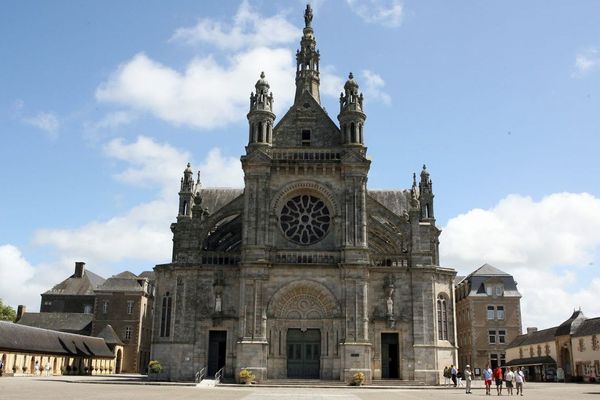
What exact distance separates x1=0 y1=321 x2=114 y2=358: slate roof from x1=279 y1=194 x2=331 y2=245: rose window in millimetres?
22259

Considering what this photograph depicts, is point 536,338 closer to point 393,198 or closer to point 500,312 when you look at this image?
point 500,312

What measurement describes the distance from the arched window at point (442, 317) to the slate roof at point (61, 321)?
43.0m

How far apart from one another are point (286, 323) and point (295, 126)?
1382 cm

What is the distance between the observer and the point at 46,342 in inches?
2005

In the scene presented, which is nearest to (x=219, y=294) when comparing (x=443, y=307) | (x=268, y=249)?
(x=268, y=249)

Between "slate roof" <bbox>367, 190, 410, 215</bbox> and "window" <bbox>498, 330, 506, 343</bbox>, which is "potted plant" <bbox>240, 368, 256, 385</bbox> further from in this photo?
"window" <bbox>498, 330, 506, 343</bbox>

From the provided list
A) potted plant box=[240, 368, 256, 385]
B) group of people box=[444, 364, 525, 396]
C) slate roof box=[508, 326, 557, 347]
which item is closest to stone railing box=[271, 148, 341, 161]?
potted plant box=[240, 368, 256, 385]

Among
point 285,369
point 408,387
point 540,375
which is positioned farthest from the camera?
point 540,375

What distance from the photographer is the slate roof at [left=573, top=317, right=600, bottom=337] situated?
48.7 meters

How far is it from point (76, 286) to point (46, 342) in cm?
2634

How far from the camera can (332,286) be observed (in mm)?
39438

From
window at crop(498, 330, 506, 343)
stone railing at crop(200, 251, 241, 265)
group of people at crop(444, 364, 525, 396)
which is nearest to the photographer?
group of people at crop(444, 364, 525, 396)

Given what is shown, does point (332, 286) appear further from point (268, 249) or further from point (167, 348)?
point (167, 348)

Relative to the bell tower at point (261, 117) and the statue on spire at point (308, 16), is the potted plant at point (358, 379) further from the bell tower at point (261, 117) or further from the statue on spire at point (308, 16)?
the statue on spire at point (308, 16)
